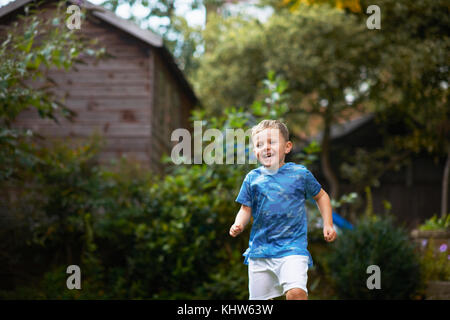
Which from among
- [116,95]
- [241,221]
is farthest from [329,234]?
[116,95]

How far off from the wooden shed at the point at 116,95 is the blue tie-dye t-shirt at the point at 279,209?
7.93m

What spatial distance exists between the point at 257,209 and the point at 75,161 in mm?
4888

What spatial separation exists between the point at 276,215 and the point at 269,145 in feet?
1.41

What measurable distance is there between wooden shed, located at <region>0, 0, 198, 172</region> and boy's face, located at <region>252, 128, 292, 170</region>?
26.4 feet

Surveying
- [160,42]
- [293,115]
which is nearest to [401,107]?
[293,115]

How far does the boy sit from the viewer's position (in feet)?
10.5

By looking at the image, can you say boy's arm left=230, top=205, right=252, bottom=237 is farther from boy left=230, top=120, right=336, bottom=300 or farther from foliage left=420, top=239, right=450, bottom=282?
foliage left=420, top=239, right=450, bottom=282

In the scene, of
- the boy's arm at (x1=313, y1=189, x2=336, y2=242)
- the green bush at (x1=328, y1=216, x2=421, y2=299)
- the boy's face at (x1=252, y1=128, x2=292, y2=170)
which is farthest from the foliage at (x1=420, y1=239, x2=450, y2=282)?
the boy's face at (x1=252, y1=128, x2=292, y2=170)

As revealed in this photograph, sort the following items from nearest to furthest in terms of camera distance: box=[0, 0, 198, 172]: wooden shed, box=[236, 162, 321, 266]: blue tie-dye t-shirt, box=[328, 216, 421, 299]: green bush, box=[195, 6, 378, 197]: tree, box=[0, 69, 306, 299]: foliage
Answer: box=[236, 162, 321, 266]: blue tie-dye t-shirt
box=[328, 216, 421, 299]: green bush
box=[0, 69, 306, 299]: foliage
box=[0, 0, 198, 172]: wooden shed
box=[195, 6, 378, 197]: tree

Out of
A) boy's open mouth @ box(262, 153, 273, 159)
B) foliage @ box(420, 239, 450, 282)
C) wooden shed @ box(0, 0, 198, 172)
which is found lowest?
foliage @ box(420, 239, 450, 282)

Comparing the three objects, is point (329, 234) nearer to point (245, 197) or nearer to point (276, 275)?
point (276, 275)

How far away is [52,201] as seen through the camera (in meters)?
7.51

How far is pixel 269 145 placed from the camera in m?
3.22

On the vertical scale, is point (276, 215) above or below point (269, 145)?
below
